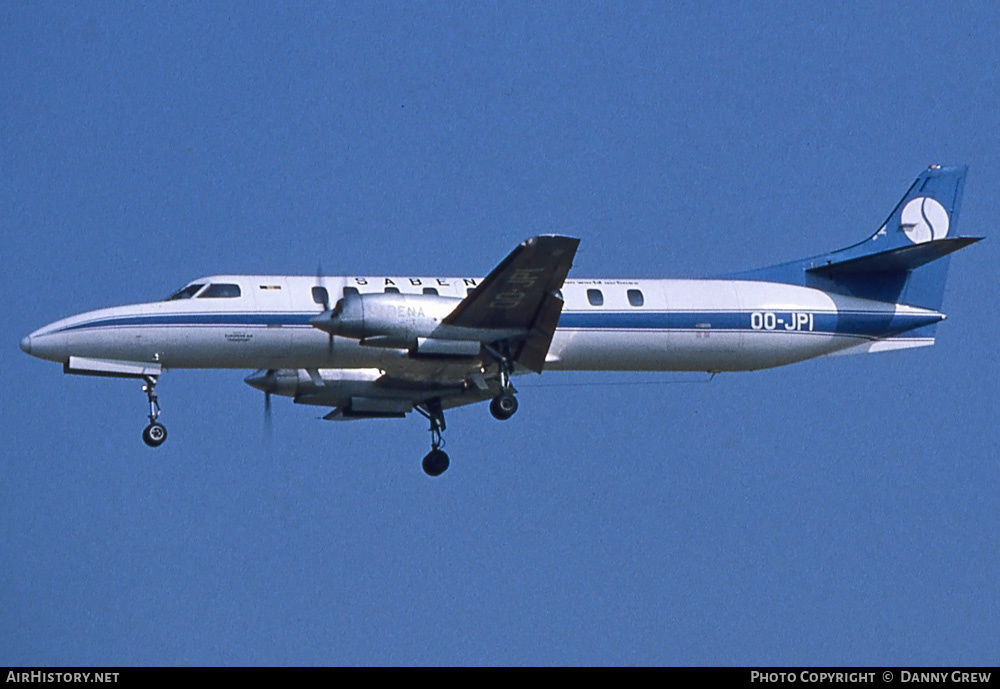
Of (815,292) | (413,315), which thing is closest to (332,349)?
(413,315)

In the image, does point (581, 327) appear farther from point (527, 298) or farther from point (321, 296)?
point (321, 296)

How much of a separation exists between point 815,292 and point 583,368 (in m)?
5.31

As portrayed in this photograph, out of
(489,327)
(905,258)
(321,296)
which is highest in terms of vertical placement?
(905,258)

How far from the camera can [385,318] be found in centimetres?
2773

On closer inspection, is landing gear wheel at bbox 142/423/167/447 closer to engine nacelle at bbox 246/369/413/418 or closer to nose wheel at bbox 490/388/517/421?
engine nacelle at bbox 246/369/413/418

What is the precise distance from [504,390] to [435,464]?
3.33 metres

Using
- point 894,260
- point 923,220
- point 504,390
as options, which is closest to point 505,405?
point 504,390

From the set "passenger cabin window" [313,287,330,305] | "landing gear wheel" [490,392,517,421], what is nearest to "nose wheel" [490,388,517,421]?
"landing gear wheel" [490,392,517,421]

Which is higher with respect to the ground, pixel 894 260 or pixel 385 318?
pixel 894 260

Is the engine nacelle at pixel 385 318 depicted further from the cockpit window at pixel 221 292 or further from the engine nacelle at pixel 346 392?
the engine nacelle at pixel 346 392

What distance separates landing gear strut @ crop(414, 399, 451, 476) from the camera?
31.8 meters
